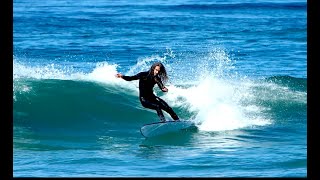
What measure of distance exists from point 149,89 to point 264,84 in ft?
26.3

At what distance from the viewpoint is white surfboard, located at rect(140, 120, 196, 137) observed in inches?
629

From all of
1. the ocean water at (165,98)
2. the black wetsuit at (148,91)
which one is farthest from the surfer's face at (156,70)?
the ocean water at (165,98)

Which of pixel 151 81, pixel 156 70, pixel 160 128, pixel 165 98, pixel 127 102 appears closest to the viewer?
pixel 156 70

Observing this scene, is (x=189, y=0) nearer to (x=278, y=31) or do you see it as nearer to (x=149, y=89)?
(x=278, y=31)

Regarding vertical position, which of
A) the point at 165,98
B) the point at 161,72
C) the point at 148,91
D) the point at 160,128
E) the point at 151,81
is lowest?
the point at 160,128

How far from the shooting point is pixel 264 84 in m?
22.9

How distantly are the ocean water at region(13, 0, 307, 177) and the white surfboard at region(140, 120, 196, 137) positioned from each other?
12cm

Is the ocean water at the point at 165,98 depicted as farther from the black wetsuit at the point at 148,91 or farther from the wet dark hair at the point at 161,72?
the wet dark hair at the point at 161,72

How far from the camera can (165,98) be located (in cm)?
2036

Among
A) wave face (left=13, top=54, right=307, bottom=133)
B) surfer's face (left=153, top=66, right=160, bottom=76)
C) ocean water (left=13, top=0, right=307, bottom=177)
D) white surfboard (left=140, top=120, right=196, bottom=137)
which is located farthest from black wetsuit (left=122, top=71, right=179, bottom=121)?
wave face (left=13, top=54, right=307, bottom=133)

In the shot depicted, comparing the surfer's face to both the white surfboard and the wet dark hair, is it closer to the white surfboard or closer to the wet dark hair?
the wet dark hair

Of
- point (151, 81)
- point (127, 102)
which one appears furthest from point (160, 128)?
point (127, 102)

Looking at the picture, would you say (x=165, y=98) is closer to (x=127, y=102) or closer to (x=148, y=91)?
(x=127, y=102)

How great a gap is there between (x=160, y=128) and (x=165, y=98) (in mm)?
4414
